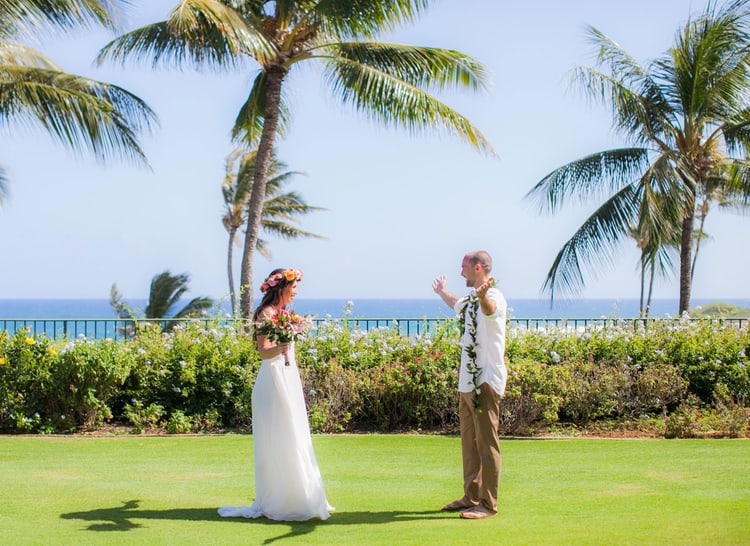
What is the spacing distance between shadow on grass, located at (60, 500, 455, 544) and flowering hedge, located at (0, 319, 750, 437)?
155 inches

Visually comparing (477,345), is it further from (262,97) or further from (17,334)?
(262,97)

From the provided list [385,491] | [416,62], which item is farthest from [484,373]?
[416,62]

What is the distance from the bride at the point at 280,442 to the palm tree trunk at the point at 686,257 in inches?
485

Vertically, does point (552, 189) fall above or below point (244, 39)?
below

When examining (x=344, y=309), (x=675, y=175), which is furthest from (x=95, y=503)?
(x=675, y=175)

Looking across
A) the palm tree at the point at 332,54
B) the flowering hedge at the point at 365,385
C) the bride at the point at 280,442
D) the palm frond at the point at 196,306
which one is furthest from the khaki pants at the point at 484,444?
the palm frond at the point at 196,306

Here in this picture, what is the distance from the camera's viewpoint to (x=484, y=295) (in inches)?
243

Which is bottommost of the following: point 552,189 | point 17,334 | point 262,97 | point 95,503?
point 95,503

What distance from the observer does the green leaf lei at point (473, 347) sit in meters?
6.40

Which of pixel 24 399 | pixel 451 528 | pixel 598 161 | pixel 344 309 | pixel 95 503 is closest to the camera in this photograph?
pixel 451 528

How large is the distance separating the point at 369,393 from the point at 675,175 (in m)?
8.18

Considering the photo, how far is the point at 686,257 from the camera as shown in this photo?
59.4 feet

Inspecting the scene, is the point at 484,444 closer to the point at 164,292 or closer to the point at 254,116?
the point at 254,116

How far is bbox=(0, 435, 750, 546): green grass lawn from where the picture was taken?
5.94 meters
